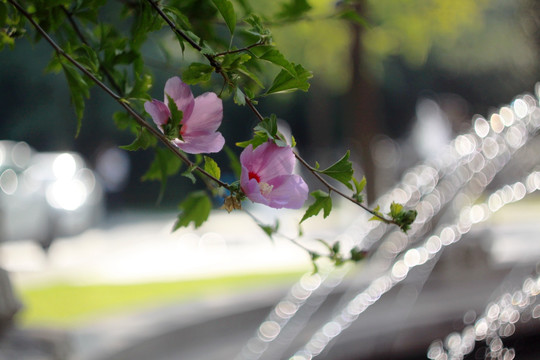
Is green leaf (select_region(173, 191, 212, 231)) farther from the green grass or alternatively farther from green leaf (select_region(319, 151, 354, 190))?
the green grass

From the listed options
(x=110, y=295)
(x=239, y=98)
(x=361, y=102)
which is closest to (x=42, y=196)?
(x=110, y=295)

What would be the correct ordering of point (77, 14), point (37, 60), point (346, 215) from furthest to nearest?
point (37, 60)
point (346, 215)
point (77, 14)

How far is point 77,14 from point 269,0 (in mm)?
6834

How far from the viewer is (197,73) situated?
80 centimetres

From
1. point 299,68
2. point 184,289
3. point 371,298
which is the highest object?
point 184,289

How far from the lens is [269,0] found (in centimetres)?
773

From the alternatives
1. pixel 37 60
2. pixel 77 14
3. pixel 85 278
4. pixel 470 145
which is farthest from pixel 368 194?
pixel 37 60

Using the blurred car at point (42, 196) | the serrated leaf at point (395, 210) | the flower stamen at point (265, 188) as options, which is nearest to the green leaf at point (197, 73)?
the flower stamen at point (265, 188)

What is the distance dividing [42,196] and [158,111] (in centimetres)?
964

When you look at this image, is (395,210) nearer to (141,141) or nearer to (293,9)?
(141,141)

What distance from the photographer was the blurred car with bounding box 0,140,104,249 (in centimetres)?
948

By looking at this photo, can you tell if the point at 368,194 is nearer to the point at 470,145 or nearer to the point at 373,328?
the point at 470,145

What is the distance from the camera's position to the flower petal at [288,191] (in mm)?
787

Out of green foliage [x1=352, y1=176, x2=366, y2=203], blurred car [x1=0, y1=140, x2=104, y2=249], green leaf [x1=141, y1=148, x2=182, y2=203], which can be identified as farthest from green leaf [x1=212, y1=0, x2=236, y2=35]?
blurred car [x1=0, y1=140, x2=104, y2=249]
